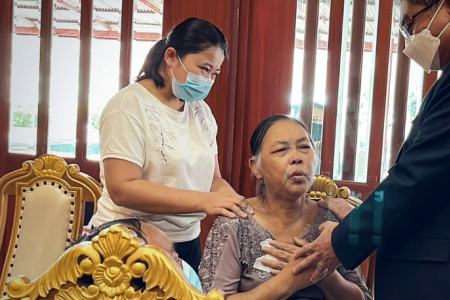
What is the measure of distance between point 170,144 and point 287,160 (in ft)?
1.20

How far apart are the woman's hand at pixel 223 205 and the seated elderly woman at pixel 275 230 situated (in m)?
0.08

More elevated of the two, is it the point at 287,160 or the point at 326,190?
the point at 287,160

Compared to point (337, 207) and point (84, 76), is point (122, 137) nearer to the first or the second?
point (337, 207)

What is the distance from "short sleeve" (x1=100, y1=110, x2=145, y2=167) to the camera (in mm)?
1516

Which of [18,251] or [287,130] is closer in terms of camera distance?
[287,130]

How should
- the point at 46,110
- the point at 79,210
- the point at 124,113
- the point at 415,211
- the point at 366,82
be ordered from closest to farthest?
1. the point at 415,211
2. the point at 124,113
3. the point at 79,210
4. the point at 366,82
5. the point at 46,110

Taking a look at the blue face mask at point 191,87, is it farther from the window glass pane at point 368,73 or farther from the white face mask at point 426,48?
the window glass pane at point 368,73

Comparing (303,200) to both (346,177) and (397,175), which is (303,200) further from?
(346,177)

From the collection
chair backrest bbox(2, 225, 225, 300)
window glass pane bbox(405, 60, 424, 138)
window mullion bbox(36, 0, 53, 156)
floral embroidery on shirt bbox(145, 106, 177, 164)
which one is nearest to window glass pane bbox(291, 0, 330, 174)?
window glass pane bbox(405, 60, 424, 138)

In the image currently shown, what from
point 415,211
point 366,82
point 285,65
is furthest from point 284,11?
point 415,211

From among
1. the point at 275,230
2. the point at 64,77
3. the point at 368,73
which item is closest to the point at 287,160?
the point at 275,230

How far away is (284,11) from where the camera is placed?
8.20 ft

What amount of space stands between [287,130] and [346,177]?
3.44 ft

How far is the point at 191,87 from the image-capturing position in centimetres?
170
